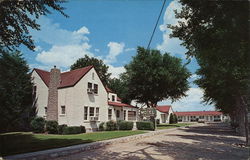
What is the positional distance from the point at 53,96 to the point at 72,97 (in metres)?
3.26

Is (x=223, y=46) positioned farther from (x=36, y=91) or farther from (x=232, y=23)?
(x=36, y=91)

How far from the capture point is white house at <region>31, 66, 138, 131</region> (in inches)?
888

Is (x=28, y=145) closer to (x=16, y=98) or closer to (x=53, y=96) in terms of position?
(x=53, y=96)

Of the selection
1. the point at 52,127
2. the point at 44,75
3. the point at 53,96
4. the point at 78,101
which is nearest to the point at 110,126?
the point at 78,101

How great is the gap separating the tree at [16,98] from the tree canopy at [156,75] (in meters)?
17.9

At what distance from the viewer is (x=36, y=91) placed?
87.4 ft

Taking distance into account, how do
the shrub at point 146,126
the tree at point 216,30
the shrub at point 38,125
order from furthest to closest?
the shrub at point 146,126 → the shrub at point 38,125 → the tree at point 216,30

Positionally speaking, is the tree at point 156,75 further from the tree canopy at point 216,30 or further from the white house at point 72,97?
the tree canopy at point 216,30

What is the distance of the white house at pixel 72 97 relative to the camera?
22.5 metres

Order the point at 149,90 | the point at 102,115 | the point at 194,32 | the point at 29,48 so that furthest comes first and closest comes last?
1. the point at 149,90
2. the point at 102,115
3. the point at 29,48
4. the point at 194,32

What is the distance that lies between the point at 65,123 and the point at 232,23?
20503mm

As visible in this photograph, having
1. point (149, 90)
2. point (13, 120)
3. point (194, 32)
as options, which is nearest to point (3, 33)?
point (194, 32)

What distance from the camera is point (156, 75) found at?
32344mm

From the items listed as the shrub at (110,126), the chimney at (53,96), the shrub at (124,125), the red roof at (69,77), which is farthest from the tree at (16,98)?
the shrub at (124,125)
